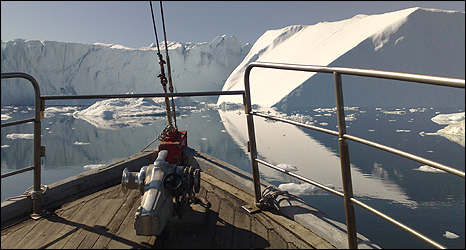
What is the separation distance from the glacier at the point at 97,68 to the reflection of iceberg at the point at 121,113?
11.0 m

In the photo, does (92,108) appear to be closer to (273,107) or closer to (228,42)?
(273,107)

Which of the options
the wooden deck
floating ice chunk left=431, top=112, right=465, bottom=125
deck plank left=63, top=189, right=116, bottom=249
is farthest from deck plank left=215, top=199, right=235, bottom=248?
floating ice chunk left=431, top=112, right=465, bottom=125

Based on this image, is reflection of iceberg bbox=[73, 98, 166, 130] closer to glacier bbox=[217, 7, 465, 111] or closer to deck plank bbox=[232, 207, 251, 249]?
glacier bbox=[217, 7, 465, 111]

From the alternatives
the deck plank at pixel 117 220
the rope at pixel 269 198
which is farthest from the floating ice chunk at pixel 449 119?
the deck plank at pixel 117 220

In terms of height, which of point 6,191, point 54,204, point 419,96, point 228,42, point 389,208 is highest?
point 228,42

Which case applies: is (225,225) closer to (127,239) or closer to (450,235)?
(127,239)

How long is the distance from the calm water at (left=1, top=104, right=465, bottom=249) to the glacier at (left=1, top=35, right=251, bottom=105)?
51.0ft

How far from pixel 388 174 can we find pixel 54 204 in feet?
42.9

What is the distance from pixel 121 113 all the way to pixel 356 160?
79.4 feet

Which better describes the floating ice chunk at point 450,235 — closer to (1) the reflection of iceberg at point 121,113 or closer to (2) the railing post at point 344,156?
(2) the railing post at point 344,156

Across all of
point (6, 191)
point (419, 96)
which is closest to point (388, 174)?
point (6, 191)

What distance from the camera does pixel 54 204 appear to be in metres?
2.01

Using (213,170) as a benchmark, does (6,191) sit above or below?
below

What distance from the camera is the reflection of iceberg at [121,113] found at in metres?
29.6
